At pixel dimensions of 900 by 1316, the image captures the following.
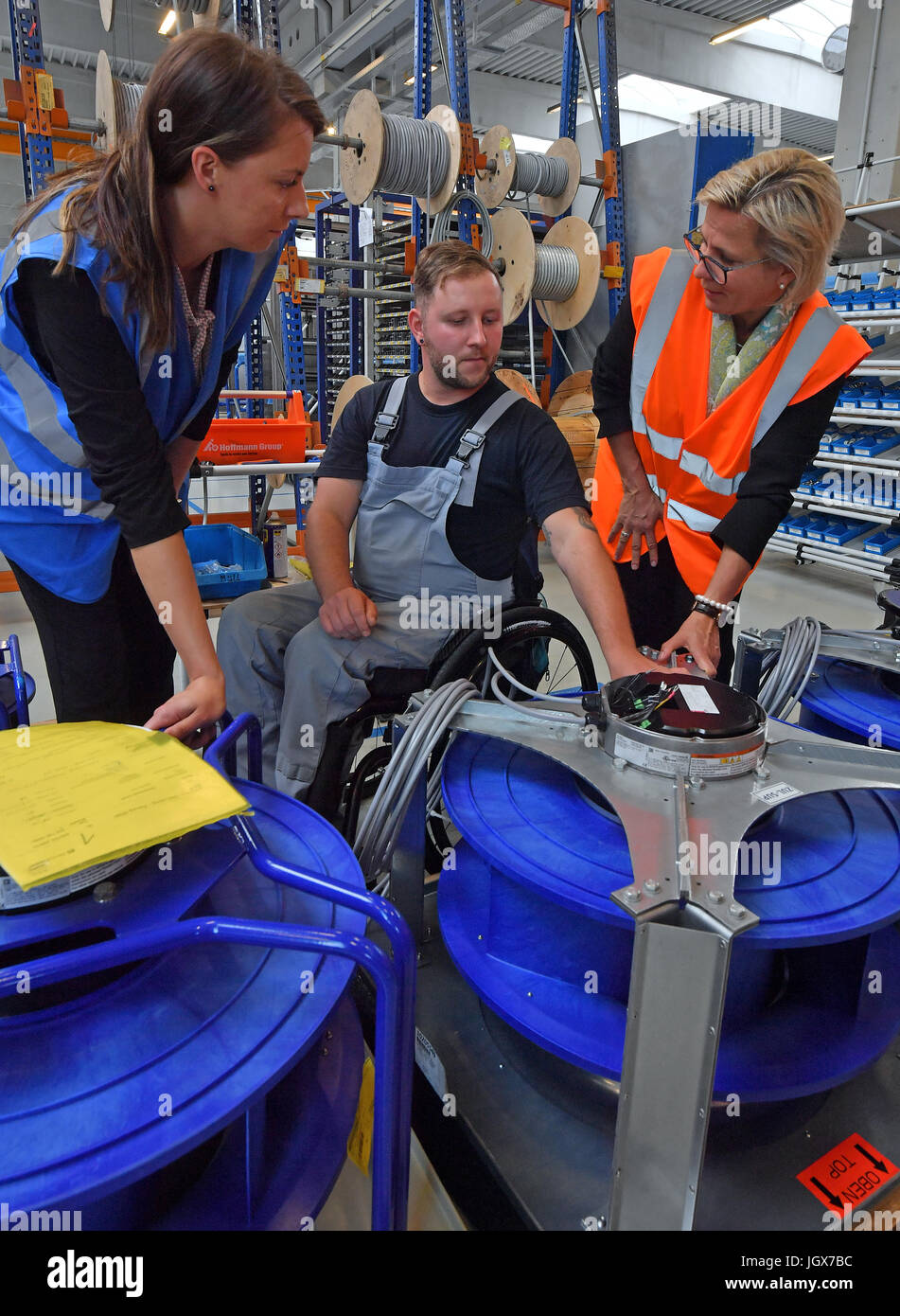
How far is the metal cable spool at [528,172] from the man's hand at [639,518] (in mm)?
3440

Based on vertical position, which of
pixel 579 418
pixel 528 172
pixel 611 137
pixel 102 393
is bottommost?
pixel 102 393

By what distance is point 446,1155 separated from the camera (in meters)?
1.06


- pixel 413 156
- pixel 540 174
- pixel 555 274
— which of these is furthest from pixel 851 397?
pixel 413 156

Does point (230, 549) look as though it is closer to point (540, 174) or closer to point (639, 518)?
point (639, 518)

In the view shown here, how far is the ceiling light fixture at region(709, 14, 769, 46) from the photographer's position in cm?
912

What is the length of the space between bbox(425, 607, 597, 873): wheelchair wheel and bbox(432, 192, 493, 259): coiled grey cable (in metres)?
3.53

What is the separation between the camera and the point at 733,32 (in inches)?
374

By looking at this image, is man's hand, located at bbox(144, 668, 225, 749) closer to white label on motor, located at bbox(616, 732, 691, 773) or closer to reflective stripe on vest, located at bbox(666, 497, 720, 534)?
white label on motor, located at bbox(616, 732, 691, 773)

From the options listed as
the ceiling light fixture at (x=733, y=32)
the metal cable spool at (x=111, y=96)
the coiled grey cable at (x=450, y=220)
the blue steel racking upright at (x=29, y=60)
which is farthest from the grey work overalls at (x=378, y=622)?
the ceiling light fixture at (x=733, y=32)

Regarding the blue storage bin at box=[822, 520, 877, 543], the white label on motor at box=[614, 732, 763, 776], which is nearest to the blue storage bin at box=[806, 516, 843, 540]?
the blue storage bin at box=[822, 520, 877, 543]

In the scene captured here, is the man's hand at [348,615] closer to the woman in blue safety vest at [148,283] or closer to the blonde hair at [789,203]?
the woman in blue safety vest at [148,283]

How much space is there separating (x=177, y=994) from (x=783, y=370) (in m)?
1.57

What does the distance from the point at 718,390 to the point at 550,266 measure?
4033 mm
